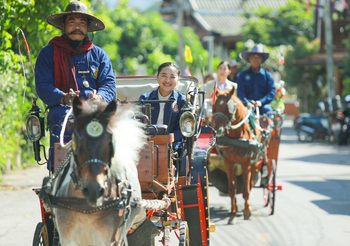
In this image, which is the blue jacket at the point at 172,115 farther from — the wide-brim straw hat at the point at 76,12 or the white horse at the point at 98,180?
the white horse at the point at 98,180

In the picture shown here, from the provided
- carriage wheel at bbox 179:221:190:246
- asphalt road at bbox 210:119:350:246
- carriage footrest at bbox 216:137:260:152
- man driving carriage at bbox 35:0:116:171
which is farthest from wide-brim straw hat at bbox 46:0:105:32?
carriage footrest at bbox 216:137:260:152

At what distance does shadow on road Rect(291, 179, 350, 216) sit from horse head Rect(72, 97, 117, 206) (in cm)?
834

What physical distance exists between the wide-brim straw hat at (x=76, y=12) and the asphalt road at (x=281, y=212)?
11.8ft

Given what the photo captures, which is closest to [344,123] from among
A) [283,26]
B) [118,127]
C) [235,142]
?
[235,142]

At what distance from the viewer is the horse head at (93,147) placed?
6449 mm

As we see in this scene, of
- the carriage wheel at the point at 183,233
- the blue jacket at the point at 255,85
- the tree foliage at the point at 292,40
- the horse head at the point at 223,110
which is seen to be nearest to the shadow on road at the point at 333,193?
the blue jacket at the point at 255,85

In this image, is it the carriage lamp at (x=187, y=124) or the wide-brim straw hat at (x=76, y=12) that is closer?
the wide-brim straw hat at (x=76, y=12)

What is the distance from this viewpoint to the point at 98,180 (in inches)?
254

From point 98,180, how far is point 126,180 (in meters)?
0.61

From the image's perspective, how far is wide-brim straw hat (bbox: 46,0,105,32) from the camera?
8.41 metres

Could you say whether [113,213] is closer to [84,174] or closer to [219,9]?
[84,174]

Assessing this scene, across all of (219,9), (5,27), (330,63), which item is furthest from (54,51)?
(219,9)

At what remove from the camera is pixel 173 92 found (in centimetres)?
950

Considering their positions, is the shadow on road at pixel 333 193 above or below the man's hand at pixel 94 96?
below
